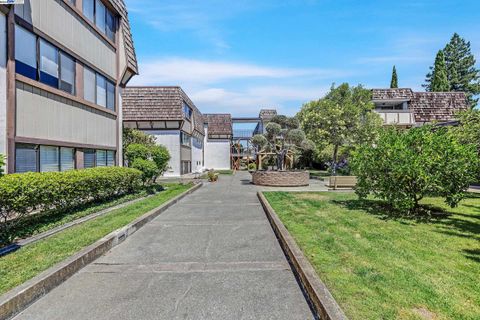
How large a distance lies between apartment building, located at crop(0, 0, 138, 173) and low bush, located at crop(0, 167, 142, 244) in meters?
1.25

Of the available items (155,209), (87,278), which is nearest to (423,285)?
(87,278)

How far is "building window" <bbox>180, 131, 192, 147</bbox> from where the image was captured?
94.3ft

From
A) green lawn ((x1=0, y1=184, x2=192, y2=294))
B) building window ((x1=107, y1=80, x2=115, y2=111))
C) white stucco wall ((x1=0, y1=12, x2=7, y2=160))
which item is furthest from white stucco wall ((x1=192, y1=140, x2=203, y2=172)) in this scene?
white stucco wall ((x1=0, y1=12, x2=7, y2=160))

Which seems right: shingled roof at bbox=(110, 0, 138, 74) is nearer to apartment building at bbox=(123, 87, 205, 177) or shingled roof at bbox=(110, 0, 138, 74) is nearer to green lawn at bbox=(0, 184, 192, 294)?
green lawn at bbox=(0, 184, 192, 294)

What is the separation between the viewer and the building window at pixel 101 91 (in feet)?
43.4

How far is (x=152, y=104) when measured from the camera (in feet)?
89.4

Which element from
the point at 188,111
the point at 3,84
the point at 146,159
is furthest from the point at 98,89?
the point at 188,111

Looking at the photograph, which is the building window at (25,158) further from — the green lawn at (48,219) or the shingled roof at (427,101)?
the shingled roof at (427,101)

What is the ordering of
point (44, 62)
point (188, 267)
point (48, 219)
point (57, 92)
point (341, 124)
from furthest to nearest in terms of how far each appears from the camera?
point (341, 124) < point (57, 92) < point (44, 62) < point (48, 219) < point (188, 267)

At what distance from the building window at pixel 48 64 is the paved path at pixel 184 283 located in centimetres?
626

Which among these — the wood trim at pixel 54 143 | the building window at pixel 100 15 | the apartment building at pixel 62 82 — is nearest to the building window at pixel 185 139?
the apartment building at pixel 62 82

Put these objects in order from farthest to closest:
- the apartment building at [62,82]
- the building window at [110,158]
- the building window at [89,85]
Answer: the building window at [110,158]
the building window at [89,85]
the apartment building at [62,82]

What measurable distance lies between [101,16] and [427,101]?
3607 centimetres

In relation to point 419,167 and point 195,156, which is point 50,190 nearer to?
point 419,167
